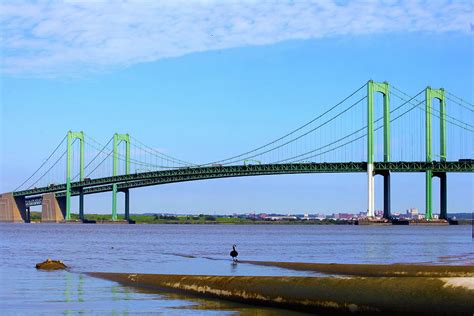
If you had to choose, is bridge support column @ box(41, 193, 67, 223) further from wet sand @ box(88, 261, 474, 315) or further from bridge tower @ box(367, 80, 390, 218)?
→ wet sand @ box(88, 261, 474, 315)

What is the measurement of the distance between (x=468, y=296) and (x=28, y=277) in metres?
14.3

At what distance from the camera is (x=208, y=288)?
48.1 ft

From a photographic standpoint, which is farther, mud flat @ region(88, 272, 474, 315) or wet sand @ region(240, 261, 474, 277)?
wet sand @ region(240, 261, 474, 277)

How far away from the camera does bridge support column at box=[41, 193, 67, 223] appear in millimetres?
113938

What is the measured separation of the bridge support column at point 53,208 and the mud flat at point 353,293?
10145cm

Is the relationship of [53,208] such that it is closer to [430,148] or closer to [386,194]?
[386,194]

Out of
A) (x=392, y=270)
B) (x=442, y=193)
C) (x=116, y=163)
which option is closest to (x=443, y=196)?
(x=442, y=193)

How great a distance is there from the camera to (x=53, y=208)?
115312mm

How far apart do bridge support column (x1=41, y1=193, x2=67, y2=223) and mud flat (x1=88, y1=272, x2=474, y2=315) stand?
101446 millimetres

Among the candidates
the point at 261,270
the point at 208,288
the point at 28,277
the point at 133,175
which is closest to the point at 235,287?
the point at 208,288

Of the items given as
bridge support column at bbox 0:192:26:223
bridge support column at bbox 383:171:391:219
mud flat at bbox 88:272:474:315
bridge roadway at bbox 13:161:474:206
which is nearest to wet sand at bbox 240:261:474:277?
mud flat at bbox 88:272:474:315

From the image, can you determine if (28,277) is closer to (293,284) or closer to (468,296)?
(293,284)

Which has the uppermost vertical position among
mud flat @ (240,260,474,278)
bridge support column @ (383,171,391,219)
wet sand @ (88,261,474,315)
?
bridge support column @ (383,171,391,219)

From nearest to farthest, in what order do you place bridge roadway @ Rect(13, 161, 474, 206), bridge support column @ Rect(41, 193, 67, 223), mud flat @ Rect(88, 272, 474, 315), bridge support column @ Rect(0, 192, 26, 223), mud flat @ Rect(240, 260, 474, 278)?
mud flat @ Rect(88, 272, 474, 315) < mud flat @ Rect(240, 260, 474, 278) < bridge roadway @ Rect(13, 161, 474, 206) < bridge support column @ Rect(41, 193, 67, 223) < bridge support column @ Rect(0, 192, 26, 223)
